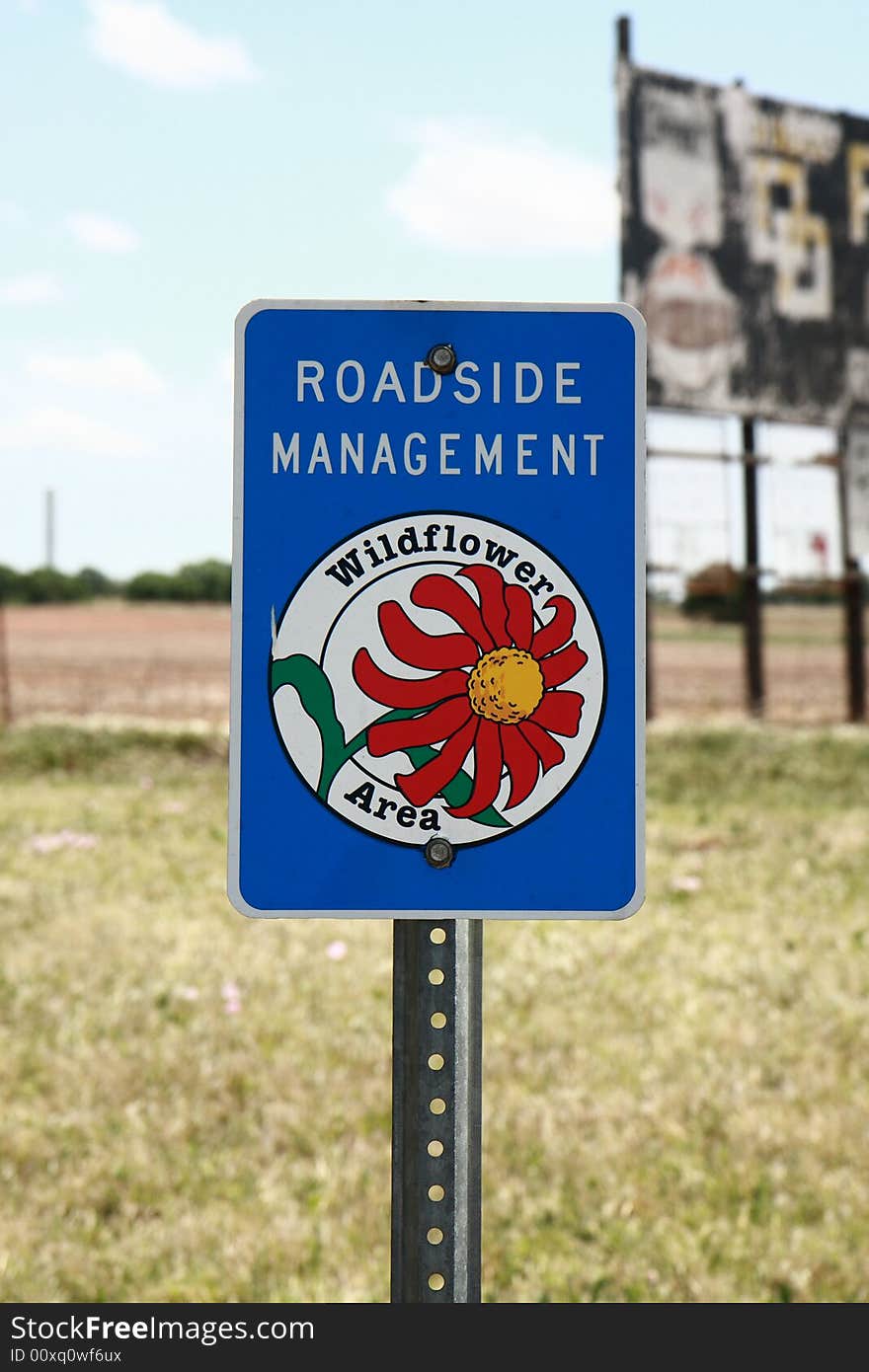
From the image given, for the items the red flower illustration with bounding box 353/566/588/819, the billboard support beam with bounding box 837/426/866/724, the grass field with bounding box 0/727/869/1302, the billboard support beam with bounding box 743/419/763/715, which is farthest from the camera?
the billboard support beam with bounding box 837/426/866/724

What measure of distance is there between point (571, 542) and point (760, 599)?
39.0ft

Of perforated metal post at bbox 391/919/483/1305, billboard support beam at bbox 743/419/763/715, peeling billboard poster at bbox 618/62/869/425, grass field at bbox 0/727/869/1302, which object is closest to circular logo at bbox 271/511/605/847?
perforated metal post at bbox 391/919/483/1305

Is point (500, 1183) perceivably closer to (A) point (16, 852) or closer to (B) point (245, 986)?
(B) point (245, 986)

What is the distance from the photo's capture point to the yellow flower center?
4.71 ft

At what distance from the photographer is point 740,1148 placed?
3.59 m

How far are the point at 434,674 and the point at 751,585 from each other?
11884mm

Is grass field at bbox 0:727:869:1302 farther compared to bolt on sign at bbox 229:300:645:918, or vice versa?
grass field at bbox 0:727:869:1302

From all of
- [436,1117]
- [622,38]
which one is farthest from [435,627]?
[622,38]

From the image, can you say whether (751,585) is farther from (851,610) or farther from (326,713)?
(326,713)

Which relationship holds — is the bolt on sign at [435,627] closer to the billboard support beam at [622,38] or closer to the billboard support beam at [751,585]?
the billboard support beam at [751,585]

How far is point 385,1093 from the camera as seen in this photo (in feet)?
13.1

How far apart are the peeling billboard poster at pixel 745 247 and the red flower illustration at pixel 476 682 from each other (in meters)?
11.0

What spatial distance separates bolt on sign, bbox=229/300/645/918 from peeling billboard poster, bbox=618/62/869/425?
10919 mm

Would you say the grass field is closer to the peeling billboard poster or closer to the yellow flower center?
the yellow flower center
